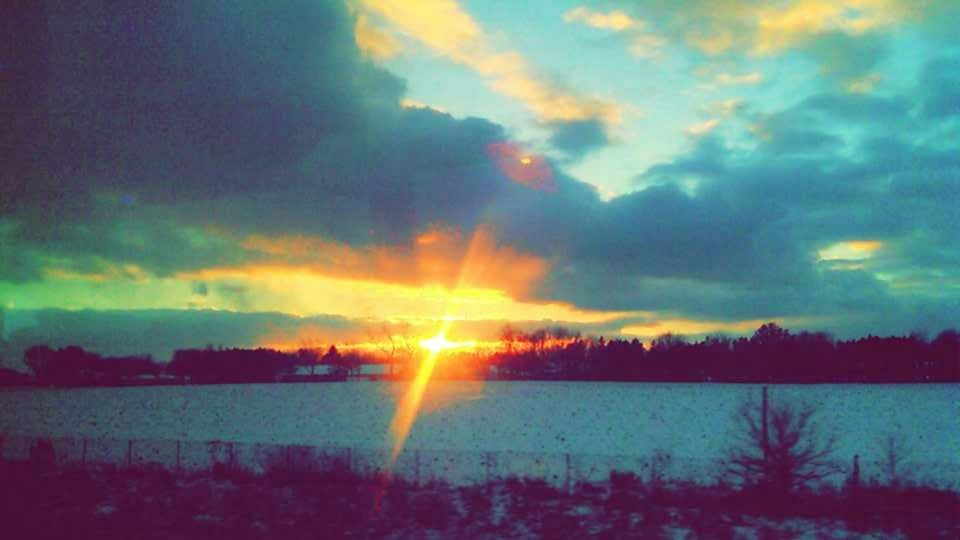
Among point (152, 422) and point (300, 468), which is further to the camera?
point (152, 422)

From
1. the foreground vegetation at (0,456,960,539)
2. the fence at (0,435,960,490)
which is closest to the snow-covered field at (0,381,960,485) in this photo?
the fence at (0,435,960,490)

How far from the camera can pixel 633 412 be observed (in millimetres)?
94500

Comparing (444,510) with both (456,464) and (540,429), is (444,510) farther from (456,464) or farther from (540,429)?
(540,429)

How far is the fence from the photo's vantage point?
101ft

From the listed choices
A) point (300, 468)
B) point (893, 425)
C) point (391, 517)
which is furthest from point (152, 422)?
point (893, 425)

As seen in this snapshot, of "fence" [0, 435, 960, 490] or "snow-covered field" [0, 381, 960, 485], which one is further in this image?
"snow-covered field" [0, 381, 960, 485]

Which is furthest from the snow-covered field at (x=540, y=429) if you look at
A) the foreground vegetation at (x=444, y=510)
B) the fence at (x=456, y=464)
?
the foreground vegetation at (x=444, y=510)

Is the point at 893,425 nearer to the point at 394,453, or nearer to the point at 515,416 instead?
the point at 515,416

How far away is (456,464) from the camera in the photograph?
37.6m

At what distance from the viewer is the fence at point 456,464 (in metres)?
30.8

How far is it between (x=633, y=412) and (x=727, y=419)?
582 inches

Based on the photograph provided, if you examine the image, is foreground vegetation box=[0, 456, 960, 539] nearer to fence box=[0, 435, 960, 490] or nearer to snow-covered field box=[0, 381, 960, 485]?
fence box=[0, 435, 960, 490]

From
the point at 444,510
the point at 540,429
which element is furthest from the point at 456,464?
the point at 540,429

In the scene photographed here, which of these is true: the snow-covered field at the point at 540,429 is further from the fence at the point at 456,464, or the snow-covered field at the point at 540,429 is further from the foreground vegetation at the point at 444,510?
the foreground vegetation at the point at 444,510
